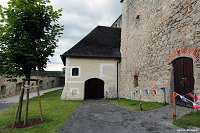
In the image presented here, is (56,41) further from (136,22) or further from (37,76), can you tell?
(37,76)

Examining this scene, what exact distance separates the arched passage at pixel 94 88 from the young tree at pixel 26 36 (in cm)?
837

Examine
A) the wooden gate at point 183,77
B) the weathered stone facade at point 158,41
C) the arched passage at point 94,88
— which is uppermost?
the weathered stone facade at point 158,41

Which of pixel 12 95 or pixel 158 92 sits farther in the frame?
pixel 12 95

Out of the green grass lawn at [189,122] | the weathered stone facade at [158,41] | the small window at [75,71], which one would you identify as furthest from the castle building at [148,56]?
the green grass lawn at [189,122]

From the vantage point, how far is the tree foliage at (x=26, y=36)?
4.03m

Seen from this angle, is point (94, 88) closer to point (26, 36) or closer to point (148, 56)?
Result: point (148, 56)

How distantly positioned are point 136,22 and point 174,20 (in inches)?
183

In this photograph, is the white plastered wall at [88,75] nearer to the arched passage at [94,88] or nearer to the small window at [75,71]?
the small window at [75,71]

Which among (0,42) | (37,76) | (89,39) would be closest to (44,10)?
(0,42)

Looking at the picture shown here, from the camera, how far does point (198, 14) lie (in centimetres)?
495

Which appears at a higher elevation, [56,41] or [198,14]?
[198,14]

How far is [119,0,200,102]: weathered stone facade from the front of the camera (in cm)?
526

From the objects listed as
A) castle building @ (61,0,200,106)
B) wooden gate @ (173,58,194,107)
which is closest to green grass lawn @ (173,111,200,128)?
castle building @ (61,0,200,106)

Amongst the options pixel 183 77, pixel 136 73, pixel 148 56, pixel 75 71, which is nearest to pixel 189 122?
→ pixel 183 77
